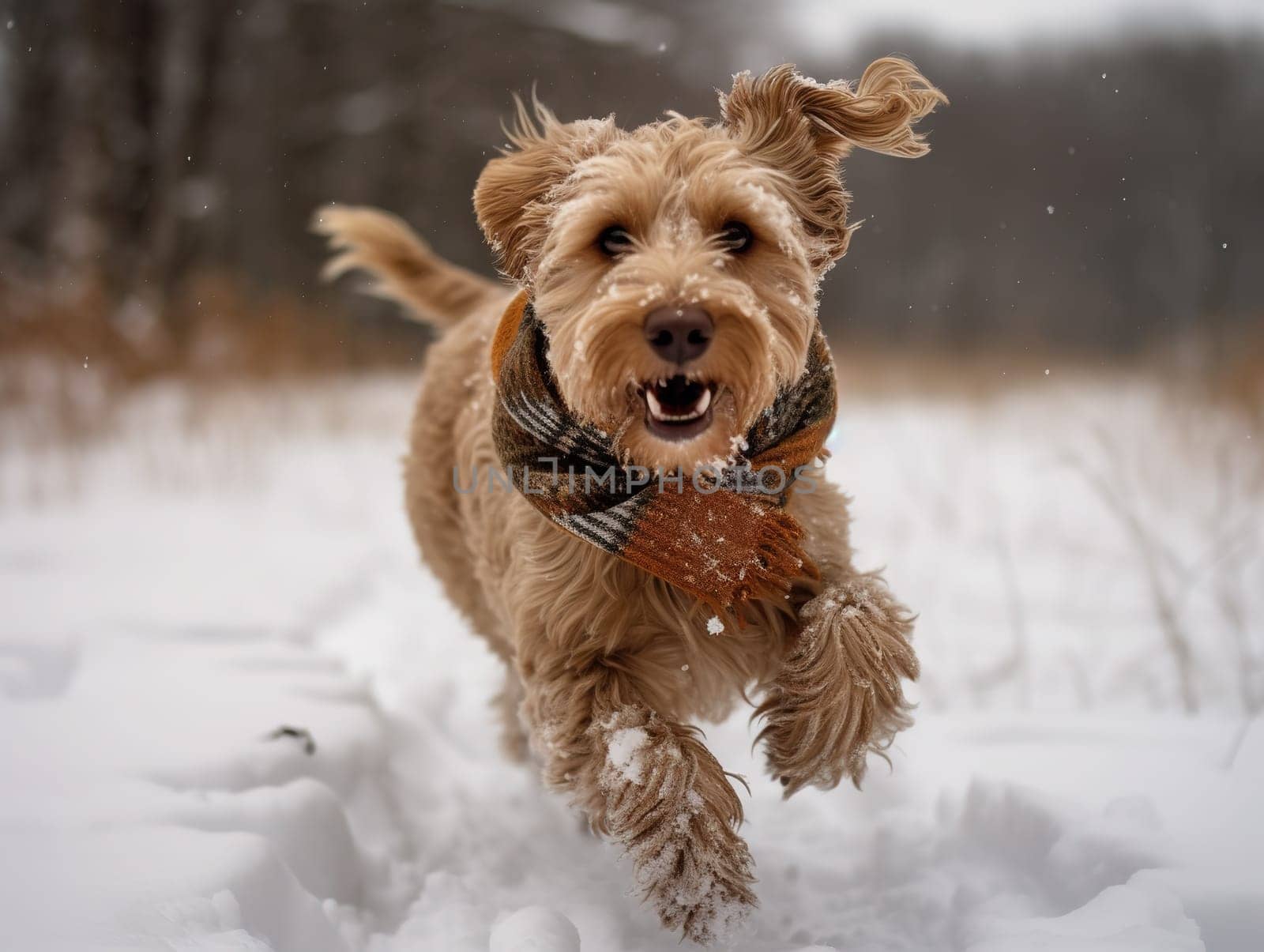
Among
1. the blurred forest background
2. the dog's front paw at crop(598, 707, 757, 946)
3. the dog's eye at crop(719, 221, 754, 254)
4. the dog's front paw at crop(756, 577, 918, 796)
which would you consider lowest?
the dog's front paw at crop(598, 707, 757, 946)

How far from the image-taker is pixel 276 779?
2.60 meters

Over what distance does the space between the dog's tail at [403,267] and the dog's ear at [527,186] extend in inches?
58.9

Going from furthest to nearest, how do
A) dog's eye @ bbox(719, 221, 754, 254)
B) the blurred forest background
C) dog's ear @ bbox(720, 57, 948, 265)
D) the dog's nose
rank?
the blurred forest background, dog's ear @ bbox(720, 57, 948, 265), dog's eye @ bbox(719, 221, 754, 254), the dog's nose

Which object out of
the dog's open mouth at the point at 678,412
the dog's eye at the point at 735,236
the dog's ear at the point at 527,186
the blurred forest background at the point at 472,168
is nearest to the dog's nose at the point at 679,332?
the dog's open mouth at the point at 678,412

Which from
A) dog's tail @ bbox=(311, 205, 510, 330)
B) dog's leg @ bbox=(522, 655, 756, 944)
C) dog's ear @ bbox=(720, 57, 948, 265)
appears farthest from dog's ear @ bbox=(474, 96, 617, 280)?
dog's tail @ bbox=(311, 205, 510, 330)

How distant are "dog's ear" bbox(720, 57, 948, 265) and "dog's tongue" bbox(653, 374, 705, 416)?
1.98 feet

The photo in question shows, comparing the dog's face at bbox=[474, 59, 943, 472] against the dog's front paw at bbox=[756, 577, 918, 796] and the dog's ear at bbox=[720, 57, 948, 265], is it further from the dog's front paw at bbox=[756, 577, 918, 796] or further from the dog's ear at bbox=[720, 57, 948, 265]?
the dog's front paw at bbox=[756, 577, 918, 796]

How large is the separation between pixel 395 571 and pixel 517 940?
416 cm

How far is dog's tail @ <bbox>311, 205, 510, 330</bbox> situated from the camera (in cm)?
403

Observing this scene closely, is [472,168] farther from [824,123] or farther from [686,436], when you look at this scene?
[686,436]

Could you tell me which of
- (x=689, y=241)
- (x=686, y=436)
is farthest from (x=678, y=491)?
(x=689, y=241)

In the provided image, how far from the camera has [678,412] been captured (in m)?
2.14

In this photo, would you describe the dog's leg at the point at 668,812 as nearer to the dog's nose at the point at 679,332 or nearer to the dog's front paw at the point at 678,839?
the dog's front paw at the point at 678,839

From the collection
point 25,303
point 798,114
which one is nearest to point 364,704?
point 798,114
